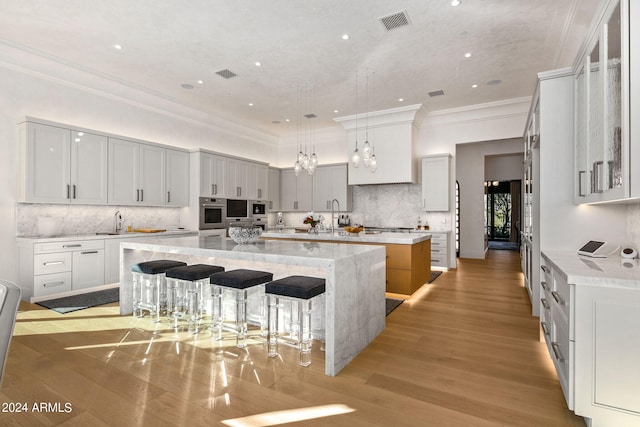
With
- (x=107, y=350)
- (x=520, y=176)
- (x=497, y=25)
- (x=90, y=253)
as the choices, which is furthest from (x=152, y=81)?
(x=520, y=176)

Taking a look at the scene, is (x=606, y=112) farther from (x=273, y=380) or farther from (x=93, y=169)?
(x=93, y=169)

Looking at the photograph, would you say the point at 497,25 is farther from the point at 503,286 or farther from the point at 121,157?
the point at 121,157

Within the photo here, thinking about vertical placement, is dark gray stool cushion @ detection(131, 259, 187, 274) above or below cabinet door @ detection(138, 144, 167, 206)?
below

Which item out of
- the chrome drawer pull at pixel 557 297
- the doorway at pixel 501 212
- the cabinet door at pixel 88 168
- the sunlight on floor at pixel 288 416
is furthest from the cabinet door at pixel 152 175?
the doorway at pixel 501 212

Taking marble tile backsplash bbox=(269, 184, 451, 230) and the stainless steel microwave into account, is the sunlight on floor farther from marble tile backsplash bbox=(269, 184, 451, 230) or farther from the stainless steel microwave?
marble tile backsplash bbox=(269, 184, 451, 230)

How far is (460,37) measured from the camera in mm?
4098

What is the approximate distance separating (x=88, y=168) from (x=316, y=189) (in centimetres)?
475

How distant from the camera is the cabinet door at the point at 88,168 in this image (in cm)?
479

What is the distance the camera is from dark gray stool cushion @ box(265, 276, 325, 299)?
2.50 meters

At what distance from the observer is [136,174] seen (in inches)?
220

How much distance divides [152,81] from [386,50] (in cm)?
385

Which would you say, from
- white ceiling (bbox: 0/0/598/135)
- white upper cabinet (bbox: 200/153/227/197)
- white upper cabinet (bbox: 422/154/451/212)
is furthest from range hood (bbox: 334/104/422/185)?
white upper cabinet (bbox: 200/153/227/197)

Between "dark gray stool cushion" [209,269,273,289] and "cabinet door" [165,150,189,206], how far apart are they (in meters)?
3.79

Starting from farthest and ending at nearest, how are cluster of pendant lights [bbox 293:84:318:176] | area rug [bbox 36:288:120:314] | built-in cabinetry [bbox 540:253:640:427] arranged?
1. cluster of pendant lights [bbox 293:84:318:176]
2. area rug [bbox 36:288:120:314]
3. built-in cabinetry [bbox 540:253:640:427]
